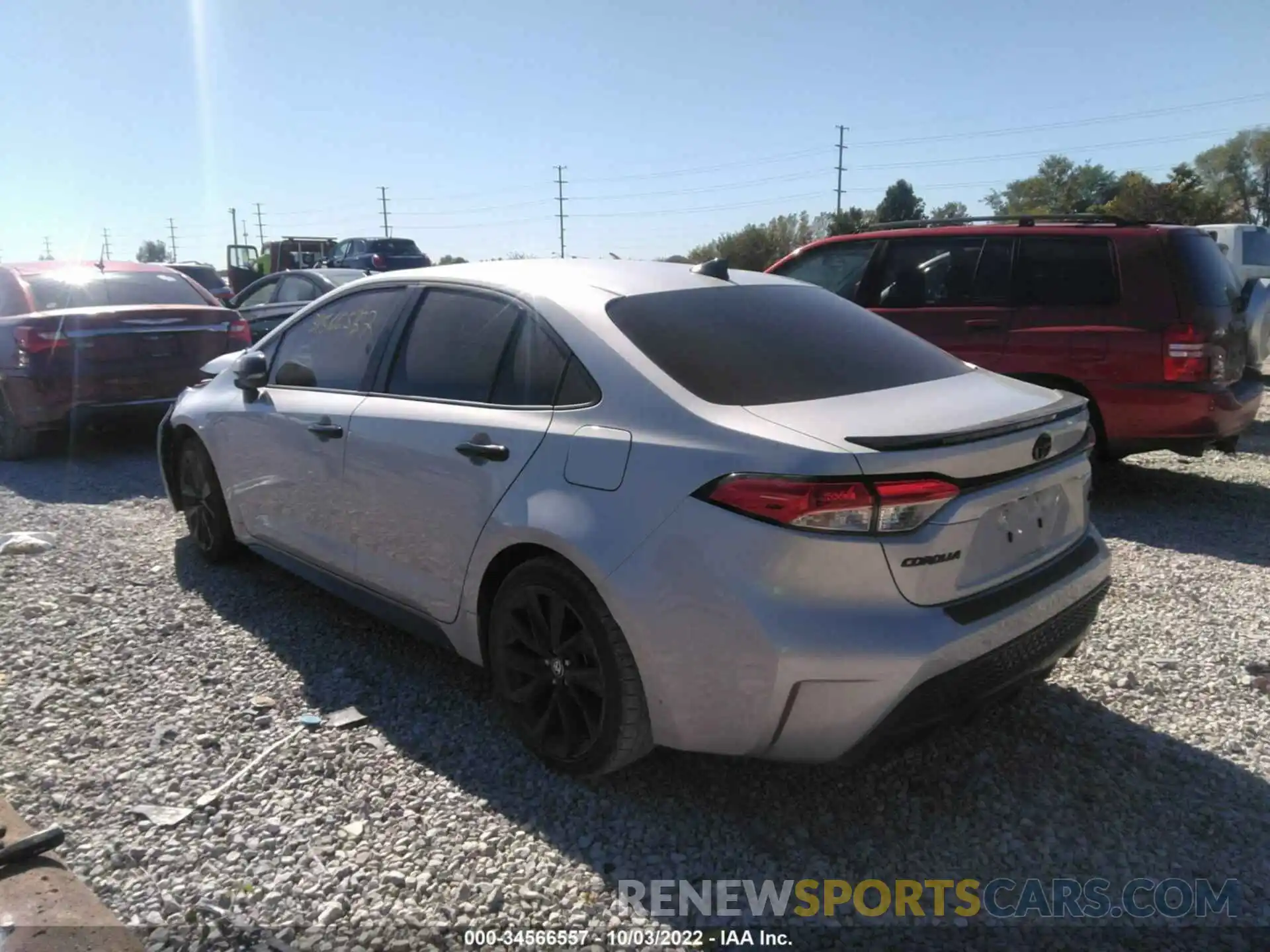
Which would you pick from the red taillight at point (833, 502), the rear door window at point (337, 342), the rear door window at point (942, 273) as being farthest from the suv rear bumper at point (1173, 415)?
the rear door window at point (337, 342)

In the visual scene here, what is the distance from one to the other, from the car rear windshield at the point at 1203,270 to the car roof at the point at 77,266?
27.6 ft

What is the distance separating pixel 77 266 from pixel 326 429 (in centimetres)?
620

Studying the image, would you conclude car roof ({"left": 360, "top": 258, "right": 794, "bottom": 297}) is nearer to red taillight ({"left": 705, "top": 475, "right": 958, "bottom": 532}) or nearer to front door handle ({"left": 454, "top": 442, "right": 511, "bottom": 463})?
front door handle ({"left": 454, "top": 442, "right": 511, "bottom": 463})

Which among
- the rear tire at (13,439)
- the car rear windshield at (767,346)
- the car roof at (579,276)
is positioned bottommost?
the rear tire at (13,439)

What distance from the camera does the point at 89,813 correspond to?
2881mm

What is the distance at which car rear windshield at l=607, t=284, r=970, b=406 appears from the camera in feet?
9.29

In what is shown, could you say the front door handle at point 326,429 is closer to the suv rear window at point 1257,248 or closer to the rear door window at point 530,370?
the rear door window at point 530,370

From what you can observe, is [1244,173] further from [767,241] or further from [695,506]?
[695,506]

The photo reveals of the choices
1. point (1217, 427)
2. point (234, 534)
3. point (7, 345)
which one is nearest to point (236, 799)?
point (234, 534)

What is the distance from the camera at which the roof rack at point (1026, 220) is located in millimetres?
6355

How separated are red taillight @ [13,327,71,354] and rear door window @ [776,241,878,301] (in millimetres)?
5664

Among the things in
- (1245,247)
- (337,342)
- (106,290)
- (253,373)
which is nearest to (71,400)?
(106,290)

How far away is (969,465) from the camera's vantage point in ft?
8.31

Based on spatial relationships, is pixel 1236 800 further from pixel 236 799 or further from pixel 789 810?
pixel 236 799
